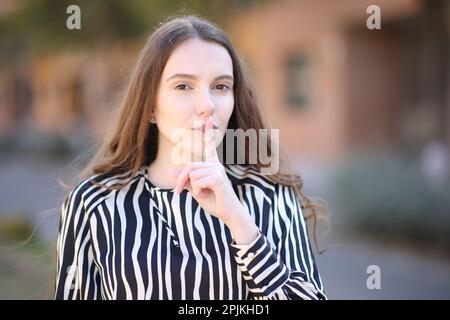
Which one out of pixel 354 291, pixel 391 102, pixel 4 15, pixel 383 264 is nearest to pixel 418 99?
pixel 391 102

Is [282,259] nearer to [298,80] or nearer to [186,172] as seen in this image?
[186,172]

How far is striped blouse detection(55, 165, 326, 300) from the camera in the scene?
200 centimetres

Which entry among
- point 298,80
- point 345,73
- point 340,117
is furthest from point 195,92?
point 298,80

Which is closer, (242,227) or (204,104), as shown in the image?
(242,227)

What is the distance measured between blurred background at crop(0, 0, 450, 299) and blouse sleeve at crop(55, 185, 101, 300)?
3500 mm

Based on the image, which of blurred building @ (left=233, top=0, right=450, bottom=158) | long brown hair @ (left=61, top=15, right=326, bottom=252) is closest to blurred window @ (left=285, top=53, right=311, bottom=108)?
blurred building @ (left=233, top=0, right=450, bottom=158)

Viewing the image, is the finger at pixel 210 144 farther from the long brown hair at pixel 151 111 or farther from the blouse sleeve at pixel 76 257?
the blouse sleeve at pixel 76 257

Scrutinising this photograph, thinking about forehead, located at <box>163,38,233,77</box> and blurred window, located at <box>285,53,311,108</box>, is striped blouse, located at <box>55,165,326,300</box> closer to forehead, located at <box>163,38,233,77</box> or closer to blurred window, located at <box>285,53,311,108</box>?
forehead, located at <box>163,38,233,77</box>

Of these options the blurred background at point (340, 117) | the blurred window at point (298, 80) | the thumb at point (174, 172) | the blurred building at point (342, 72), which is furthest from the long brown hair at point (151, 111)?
the blurred window at point (298, 80)

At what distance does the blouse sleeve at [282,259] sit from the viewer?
6.35 feet

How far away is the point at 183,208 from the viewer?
7.12 feet

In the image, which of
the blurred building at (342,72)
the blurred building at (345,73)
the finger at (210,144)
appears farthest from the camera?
the blurred building at (345,73)

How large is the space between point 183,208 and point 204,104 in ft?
1.12
